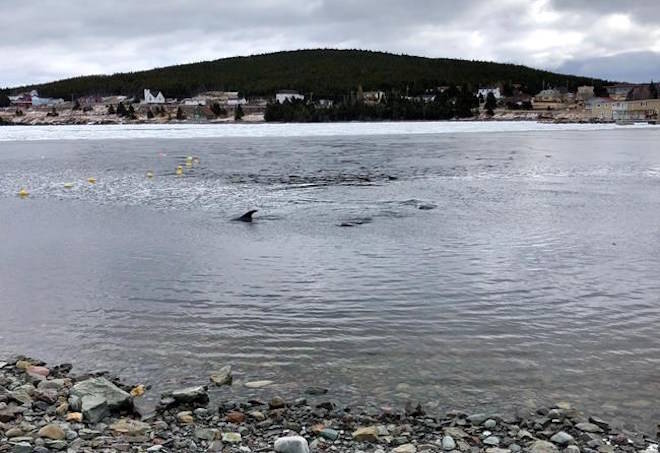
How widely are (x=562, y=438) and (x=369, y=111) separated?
4948 inches

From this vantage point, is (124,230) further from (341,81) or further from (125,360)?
(341,81)

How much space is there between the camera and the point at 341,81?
18188 cm

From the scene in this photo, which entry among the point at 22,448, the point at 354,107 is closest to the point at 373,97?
the point at 354,107

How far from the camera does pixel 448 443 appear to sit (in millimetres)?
4730

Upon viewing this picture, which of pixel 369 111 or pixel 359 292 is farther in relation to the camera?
pixel 369 111

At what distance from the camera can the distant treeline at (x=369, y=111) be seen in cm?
12400

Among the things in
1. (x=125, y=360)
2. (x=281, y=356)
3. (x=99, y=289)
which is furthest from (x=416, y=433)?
(x=99, y=289)

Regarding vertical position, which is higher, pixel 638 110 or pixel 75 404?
pixel 638 110

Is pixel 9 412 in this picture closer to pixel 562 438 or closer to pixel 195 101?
pixel 562 438

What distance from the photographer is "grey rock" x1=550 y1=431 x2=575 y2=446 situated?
4.77m

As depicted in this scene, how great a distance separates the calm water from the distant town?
325 ft

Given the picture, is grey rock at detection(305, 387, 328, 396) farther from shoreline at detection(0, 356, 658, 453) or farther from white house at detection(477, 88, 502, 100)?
white house at detection(477, 88, 502, 100)

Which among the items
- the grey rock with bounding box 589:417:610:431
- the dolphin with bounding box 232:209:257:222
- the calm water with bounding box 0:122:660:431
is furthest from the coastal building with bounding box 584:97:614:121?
the grey rock with bounding box 589:417:610:431

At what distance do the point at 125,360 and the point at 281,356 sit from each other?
149 cm
